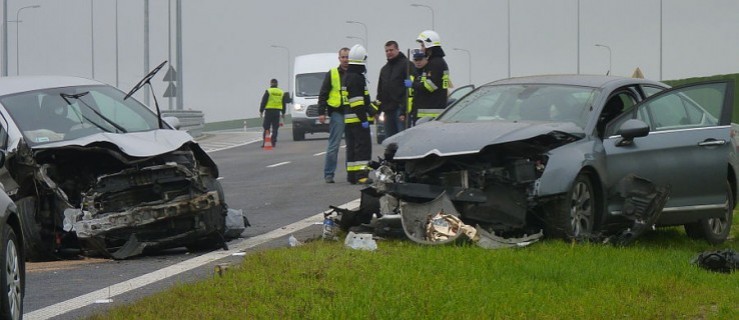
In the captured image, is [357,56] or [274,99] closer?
[357,56]

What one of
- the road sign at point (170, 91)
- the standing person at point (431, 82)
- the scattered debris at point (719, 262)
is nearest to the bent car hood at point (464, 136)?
the scattered debris at point (719, 262)

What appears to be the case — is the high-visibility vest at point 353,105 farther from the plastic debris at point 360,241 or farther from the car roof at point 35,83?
the plastic debris at point 360,241

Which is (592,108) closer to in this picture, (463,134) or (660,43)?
(463,134)

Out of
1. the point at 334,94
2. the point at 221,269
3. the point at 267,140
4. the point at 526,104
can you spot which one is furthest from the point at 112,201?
the point at 267,140

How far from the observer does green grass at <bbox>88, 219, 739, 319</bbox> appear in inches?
329

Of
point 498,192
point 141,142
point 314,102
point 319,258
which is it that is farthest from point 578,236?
point 314,102

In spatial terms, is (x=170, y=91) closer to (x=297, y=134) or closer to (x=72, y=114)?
(x=297, y=134)

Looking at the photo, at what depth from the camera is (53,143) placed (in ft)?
40.9

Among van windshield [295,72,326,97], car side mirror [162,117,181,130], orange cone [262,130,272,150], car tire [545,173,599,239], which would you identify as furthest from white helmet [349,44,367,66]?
van windshield [295,72,326,97]

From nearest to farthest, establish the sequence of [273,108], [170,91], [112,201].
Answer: [112,201]
[273,108]
[170,91]

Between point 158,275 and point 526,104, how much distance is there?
3.66 metres

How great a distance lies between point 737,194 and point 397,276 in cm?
492

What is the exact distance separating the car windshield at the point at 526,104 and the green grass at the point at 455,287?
1.39 metres

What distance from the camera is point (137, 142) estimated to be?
12531 mm
